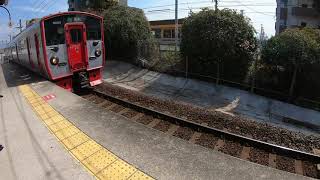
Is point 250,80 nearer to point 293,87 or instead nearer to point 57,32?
point 293,87

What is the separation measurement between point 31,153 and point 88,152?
1085 millimetres

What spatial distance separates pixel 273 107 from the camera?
12102 millimetres

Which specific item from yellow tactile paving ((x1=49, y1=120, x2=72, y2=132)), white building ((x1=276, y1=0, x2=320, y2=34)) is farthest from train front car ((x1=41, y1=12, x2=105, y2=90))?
white building ((x1=276, y1=0, x2=320, y2=34))

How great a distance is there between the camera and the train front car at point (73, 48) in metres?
11.0

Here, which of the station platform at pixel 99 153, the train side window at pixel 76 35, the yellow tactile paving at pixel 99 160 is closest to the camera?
the station platform at pixel 99 153

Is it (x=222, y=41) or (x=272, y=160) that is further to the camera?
(x=222, y=41)

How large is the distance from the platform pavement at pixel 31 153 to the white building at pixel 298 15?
2633cm

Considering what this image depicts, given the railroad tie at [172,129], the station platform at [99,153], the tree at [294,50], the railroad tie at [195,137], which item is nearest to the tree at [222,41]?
the tree at [294,50]

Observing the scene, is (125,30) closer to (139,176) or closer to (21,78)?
(21,78)

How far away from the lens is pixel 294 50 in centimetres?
1239

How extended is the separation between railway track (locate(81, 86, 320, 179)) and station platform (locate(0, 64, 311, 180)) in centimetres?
100

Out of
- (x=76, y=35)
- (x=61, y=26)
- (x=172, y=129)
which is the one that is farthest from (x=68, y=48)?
(x=172, y=129)

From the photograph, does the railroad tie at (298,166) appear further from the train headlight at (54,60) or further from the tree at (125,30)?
the tree at (125,30)

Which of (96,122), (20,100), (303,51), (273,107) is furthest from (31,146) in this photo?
(303,51)
